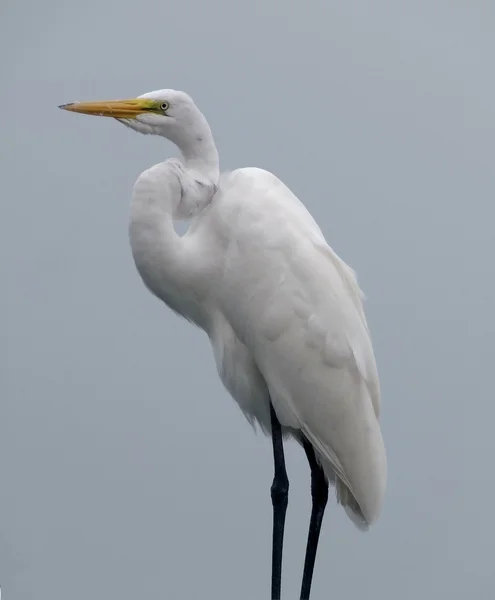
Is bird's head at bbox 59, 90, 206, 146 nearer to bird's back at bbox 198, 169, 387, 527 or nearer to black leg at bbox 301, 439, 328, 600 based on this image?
bird's back at bbox 198, 169, 387, 527

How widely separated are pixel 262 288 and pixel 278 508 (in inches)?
32.2

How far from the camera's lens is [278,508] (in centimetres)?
546

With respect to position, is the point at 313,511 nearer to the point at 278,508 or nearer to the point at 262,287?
the point at 278,508

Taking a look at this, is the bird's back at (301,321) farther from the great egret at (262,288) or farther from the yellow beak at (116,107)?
the yellow beak at (116,107)

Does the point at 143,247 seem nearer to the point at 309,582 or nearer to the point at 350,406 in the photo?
the point at 350,406

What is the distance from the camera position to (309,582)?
5.52m

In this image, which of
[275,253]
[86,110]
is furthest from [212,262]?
[86,110]

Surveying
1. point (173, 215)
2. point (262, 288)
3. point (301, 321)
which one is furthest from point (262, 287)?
point (173, 215)

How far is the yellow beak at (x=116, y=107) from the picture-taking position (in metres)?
5.16

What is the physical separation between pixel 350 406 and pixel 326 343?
0.23 metres

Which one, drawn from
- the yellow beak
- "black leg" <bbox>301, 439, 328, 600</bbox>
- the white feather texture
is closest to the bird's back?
the white feather texture

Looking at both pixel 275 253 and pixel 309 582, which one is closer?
pixel 275 253

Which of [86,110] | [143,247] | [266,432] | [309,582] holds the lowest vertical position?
[309,582]

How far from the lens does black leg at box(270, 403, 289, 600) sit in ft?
17.6
